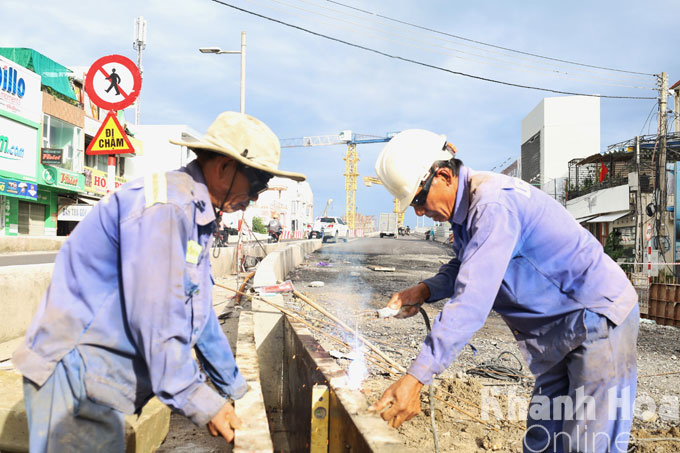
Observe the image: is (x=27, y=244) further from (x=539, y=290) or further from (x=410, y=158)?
(x=539, y=290)

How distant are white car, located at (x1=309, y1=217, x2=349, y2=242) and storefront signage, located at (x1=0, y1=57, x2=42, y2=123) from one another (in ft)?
72.5

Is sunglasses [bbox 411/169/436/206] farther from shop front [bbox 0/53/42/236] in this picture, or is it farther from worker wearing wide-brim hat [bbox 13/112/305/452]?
shop front [bbox 0/53/42/236]

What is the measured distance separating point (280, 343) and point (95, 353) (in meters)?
4.15

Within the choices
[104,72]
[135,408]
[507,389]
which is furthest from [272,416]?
[104,72]

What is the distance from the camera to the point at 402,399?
1874 mm

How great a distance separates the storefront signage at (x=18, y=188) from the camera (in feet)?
74.8

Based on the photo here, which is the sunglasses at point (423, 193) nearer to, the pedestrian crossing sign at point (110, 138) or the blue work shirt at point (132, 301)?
Answer: the blue work shirt at point (132, 301)

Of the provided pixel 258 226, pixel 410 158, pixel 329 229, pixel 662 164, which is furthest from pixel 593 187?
pixel 258 226

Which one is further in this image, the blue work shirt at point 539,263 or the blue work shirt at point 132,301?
the blue work shirt at point 539,263

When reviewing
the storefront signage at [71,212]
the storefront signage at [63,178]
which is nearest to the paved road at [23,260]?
the storefront signage at [63,178]

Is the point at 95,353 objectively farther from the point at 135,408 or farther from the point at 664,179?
the point at 664,179

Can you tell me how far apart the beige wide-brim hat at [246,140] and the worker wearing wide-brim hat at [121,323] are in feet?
0.17

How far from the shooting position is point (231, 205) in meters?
2.09

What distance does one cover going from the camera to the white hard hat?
231cm
